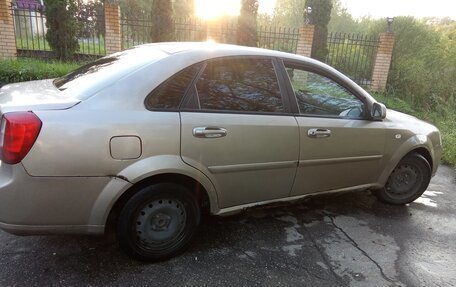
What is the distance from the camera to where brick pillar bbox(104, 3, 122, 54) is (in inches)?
413

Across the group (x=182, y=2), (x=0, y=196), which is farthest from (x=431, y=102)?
(x=182, y=2)

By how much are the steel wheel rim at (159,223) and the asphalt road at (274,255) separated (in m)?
0.19

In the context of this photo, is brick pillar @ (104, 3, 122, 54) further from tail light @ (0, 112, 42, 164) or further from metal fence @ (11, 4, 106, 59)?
tail light @ (0, 112, 42, 164)

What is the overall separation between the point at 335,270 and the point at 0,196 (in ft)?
7.95

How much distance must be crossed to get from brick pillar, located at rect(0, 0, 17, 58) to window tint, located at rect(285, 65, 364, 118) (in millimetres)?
9219

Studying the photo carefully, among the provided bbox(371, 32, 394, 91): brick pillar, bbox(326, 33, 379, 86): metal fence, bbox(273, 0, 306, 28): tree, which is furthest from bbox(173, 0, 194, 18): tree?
bbox(371, 32, 394, 91): brick pillar

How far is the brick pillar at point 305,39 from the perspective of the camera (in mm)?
11641

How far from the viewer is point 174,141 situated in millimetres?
2695

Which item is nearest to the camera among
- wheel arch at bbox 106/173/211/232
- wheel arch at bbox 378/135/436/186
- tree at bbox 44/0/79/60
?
wheel arch at bbox 106/173/211/232

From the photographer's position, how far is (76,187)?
247 centimetres

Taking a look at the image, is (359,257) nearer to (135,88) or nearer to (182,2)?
(135,88)

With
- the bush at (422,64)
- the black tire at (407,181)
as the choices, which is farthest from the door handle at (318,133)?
the bush at (422,64)

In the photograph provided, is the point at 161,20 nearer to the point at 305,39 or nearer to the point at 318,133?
the point at 305,39

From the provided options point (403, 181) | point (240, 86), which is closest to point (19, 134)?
point (240, 86)
